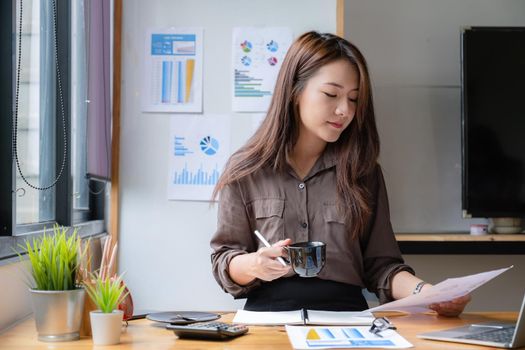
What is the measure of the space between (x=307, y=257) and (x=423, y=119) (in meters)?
1.83

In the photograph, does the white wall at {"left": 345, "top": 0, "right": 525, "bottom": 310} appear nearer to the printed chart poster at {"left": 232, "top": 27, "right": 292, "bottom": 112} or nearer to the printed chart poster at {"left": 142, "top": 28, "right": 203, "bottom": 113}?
the printed chart poster at {"left": 232, "top": 27, "right": 292, "bottom": 112}

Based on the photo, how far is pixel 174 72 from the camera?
9.76 feet

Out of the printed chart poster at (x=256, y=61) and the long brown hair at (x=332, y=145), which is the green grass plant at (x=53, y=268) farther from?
the printed chart poster at (x=256, y=61)

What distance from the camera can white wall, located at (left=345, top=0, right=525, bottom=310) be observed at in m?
3.33

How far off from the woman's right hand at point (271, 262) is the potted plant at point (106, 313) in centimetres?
39

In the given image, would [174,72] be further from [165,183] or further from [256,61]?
[165,183]

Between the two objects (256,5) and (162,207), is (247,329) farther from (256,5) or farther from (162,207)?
(256,5)

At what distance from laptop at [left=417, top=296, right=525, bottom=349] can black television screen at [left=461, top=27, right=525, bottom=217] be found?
4.96ft

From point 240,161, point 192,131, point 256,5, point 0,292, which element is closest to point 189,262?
point 192,131

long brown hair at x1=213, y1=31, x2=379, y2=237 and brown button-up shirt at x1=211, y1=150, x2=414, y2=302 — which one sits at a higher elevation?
long brown hair at x1=213, y1=31, x2=379, y2=237

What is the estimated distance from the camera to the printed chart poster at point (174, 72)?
2.97m

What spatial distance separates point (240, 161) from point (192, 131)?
764mm

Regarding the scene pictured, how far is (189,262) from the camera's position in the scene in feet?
9.79

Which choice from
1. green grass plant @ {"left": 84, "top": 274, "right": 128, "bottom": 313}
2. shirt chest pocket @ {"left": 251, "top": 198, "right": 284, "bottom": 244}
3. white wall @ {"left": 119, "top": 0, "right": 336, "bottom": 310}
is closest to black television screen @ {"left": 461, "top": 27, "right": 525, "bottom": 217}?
white wall @ {"left": 119, "top": 0, "right": 336, "bottom": 310}
